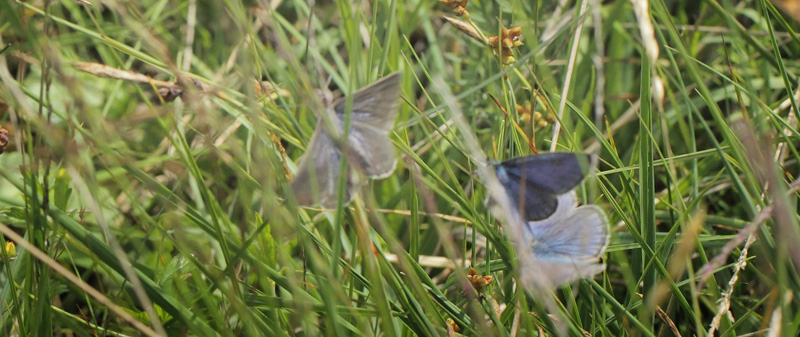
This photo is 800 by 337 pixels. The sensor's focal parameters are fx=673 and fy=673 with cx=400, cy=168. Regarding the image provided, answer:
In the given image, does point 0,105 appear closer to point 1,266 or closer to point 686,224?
point 1,266

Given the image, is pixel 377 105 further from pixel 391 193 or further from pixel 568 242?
pixel 391 193

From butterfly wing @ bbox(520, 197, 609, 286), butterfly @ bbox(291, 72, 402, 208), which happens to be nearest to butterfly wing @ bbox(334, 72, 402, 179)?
butterfly @ bbox(291, 72, 402, 208)

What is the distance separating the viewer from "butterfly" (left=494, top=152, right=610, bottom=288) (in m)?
1.14

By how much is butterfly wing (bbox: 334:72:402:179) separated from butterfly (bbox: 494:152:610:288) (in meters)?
0.21

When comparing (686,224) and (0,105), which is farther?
(0,105)

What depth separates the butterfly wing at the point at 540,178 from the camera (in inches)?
44.7

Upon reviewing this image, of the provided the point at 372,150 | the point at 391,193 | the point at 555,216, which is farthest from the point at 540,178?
the point at 391,193

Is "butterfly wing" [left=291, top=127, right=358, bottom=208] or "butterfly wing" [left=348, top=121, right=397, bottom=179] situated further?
"butterfly wing" [left=348, top=121, right=397, bottom=179]

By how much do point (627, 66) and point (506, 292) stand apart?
1522mm

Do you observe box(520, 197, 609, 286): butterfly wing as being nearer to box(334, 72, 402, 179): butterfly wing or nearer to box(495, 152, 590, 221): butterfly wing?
box(495, 152, 590, 221): butterfly wing

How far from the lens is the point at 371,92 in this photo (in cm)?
122

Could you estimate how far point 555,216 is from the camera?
4.23ft

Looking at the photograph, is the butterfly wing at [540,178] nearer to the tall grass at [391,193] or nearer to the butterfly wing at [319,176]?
the tall grass at [391,193]

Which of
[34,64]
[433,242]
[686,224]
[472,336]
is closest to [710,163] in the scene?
[686,224]
